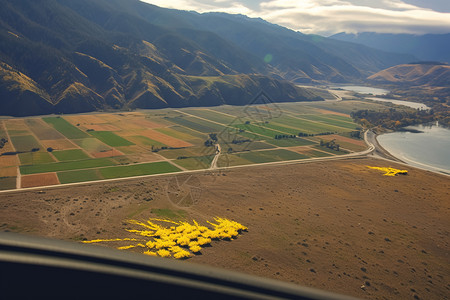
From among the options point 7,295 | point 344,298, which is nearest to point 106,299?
point 7,295

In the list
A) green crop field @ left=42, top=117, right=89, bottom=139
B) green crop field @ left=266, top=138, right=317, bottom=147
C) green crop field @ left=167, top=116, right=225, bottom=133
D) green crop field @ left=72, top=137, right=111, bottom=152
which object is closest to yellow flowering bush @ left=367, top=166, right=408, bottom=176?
green crop field @ left=266, top=138, right=317, bottom=147

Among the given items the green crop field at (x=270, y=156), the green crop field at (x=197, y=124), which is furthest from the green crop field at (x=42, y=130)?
the green crop field at (x=270, y=156)

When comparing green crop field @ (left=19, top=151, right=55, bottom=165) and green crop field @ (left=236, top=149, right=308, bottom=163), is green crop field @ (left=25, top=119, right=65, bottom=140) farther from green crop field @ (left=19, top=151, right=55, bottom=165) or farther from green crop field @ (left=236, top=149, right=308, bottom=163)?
green crop field @ (left=236, top=149, right=308, bottom=163)

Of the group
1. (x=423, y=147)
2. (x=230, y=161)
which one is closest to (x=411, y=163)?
(x=423, y=147)

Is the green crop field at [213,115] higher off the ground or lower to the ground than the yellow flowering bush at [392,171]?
higher

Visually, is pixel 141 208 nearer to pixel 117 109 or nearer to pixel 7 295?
pixel 7 295

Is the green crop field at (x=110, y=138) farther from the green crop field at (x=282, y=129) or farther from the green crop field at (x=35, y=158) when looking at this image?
the green crop field at (x=282, y=129)

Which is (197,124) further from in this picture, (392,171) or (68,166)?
(392,171)
